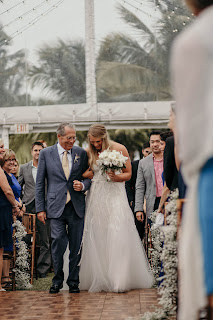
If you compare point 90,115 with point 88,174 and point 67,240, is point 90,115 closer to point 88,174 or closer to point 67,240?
point 88,174

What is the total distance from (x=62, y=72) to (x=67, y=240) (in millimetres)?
6055

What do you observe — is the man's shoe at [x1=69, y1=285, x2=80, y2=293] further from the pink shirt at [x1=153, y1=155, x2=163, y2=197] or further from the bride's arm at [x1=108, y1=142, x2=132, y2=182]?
the pink shirt at [x1=153, y1=155, x2=163, y2=197]

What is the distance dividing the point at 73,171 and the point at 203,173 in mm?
6096

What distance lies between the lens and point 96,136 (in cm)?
825

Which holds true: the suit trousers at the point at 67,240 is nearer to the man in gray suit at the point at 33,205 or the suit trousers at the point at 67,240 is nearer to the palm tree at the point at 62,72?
the man in gray suit at the point at 33,205

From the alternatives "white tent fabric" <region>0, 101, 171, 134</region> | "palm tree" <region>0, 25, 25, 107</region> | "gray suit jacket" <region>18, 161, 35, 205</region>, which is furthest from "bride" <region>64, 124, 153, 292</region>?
"palm tree" <region>0, 25, 25, 107</region>

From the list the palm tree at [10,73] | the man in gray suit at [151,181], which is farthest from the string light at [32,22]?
the man in gray suit at [151,181]

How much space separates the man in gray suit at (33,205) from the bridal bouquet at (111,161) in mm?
2553

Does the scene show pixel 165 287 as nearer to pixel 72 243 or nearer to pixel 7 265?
pixel 72 243

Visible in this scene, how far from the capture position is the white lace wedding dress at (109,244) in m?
7.94

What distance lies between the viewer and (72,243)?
26.3 ft

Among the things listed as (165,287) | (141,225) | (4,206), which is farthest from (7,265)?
(165,287)

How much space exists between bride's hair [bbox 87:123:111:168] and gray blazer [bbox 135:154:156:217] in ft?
3.12

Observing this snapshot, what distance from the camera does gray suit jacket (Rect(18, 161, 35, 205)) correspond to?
10.4 m
